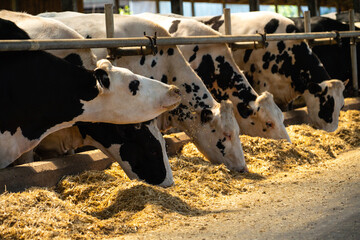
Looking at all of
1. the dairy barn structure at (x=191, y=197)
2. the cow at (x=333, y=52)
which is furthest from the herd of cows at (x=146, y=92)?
the cow at (x=333, y=52)

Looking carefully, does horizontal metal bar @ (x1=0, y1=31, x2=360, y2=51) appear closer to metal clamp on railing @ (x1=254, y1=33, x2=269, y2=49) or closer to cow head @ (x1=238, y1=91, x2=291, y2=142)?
metal clamp on railing @ (x1=254, y1=33, x2=269, y2=49)

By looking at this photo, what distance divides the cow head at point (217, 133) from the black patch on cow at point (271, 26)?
3.50 m

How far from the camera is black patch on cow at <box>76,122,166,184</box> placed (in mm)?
5922

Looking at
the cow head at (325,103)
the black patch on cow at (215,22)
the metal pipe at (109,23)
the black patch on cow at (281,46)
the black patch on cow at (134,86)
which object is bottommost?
the cow head at (325,103)

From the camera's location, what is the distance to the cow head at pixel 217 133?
23.4 ft

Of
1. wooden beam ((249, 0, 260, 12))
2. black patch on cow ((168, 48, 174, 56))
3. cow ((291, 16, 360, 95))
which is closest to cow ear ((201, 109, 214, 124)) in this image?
black patch on cow ((168, 48, 174, 56))

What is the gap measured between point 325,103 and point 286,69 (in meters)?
0.89

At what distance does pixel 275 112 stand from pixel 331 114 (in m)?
1.99

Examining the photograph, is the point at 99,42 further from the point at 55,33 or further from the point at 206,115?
the point at 206,115

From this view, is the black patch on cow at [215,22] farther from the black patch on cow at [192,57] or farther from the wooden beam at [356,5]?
the wooden beam at [356,5]

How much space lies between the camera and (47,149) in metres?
6.27

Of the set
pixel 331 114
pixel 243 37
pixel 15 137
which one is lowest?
pixel 331 114

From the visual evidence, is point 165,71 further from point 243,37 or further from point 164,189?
point 164,189

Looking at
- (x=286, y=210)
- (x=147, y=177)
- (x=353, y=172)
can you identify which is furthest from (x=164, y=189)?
(x=353, y=172)
